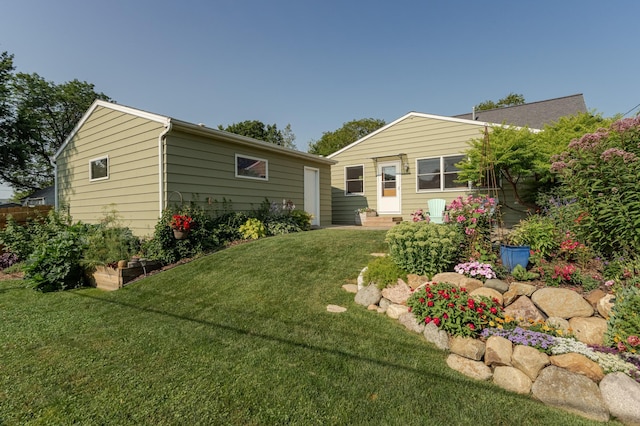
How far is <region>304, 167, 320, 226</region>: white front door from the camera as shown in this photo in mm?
10164

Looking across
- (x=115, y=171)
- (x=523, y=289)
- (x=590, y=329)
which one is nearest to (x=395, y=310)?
(x=523, y=289)

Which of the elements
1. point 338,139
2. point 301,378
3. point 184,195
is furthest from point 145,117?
point 338,139

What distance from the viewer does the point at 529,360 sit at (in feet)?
7.69

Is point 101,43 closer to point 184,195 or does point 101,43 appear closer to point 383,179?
point 184,195

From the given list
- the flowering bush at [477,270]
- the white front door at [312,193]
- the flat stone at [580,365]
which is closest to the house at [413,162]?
the white front door at [312,193]

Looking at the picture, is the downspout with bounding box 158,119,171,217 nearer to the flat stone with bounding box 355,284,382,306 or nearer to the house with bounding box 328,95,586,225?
the flat stone with bounding box 355,284,382,306

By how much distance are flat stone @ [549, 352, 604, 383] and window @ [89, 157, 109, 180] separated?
9.66 meters

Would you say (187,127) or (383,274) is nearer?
(383,274)

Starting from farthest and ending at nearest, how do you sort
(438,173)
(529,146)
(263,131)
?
(263,131)
(438,173)
(529,146)

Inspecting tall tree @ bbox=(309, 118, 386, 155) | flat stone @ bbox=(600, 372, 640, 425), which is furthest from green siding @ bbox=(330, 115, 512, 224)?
tall tree @ bbox=(309, 118, 386, 155)

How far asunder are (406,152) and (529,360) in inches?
333

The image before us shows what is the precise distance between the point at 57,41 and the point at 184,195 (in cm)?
831

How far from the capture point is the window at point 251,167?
7.89 meters

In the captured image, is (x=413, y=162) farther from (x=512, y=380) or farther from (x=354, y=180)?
(x=512, y=380)
